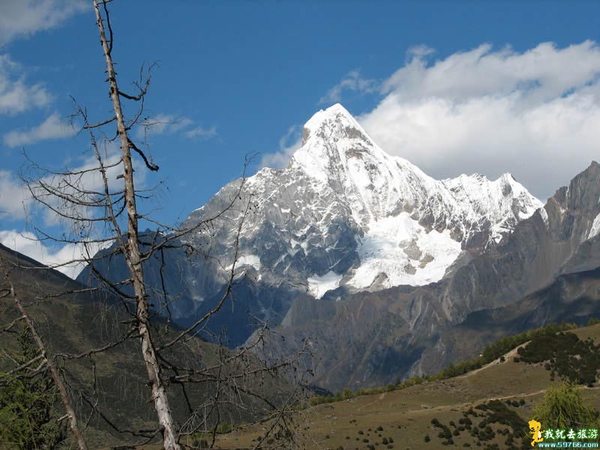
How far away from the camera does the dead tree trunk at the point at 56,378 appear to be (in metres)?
10.3

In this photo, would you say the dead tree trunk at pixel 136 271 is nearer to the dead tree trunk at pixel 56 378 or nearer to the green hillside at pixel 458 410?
the dead tree trunk at pixel 56 378

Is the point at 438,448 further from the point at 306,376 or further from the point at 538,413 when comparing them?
the point at 306,376

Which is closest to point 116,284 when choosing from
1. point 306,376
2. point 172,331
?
point 172,331

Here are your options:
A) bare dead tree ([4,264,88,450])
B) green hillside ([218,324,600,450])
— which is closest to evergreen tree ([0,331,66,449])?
bare dead tree ([4,264,88,450])

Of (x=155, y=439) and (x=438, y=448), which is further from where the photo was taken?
(x=438, y=448)

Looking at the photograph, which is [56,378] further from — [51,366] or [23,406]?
[23,406]

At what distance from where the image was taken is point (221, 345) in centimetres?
1019

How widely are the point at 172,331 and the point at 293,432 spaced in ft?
7.14

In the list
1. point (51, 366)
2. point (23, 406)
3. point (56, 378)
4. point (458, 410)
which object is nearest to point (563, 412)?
point (458, 410)

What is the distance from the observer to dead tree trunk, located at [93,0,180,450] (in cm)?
935

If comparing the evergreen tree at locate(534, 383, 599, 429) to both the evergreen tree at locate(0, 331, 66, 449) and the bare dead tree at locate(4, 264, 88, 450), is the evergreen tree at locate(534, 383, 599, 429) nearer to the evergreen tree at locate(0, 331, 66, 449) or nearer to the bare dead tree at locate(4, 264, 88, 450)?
the evergreen tree at locate(0, 331, 66, 449)

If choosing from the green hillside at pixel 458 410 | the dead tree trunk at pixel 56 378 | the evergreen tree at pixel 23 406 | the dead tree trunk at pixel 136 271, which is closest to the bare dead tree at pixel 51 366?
the dead tree trunk at pixel 56 378

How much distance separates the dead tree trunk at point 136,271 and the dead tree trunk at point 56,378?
55.3 inches

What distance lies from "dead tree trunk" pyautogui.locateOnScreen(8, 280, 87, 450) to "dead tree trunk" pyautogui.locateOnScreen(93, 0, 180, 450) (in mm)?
1405
